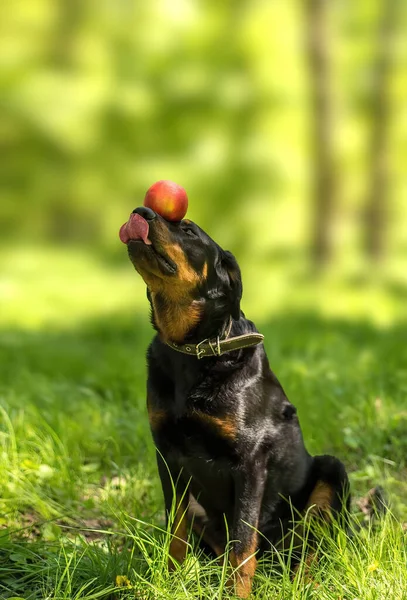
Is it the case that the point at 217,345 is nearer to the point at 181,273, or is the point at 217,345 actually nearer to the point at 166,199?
the point at 181,273

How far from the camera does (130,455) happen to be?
420cm

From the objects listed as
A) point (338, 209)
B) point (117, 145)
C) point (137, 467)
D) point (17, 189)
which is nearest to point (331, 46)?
point (338, 209)

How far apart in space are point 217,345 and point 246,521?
666 mm

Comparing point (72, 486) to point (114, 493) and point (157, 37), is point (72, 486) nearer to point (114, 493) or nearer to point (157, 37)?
point (114, 493)

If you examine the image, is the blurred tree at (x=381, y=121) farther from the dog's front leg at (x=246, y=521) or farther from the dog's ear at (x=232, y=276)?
the dog's front leg at (x=246, y=521)

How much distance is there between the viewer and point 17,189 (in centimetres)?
1789

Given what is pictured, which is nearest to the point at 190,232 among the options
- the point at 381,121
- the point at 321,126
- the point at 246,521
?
the point at 246,521

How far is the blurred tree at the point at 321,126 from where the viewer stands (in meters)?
12.0

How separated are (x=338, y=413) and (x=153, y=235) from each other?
8.08 feet

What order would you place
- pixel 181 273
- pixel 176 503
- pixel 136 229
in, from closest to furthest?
pixel 136 229, pixel 181 273, pixel 176 503

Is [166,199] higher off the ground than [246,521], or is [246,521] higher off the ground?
[166,199]

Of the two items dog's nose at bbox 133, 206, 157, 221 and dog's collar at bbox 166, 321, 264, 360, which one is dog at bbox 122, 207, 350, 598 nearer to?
dog's collar at bbox 166, 321, 264, 360

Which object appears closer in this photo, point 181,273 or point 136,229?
point 136,229

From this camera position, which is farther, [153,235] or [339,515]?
[339,515]
